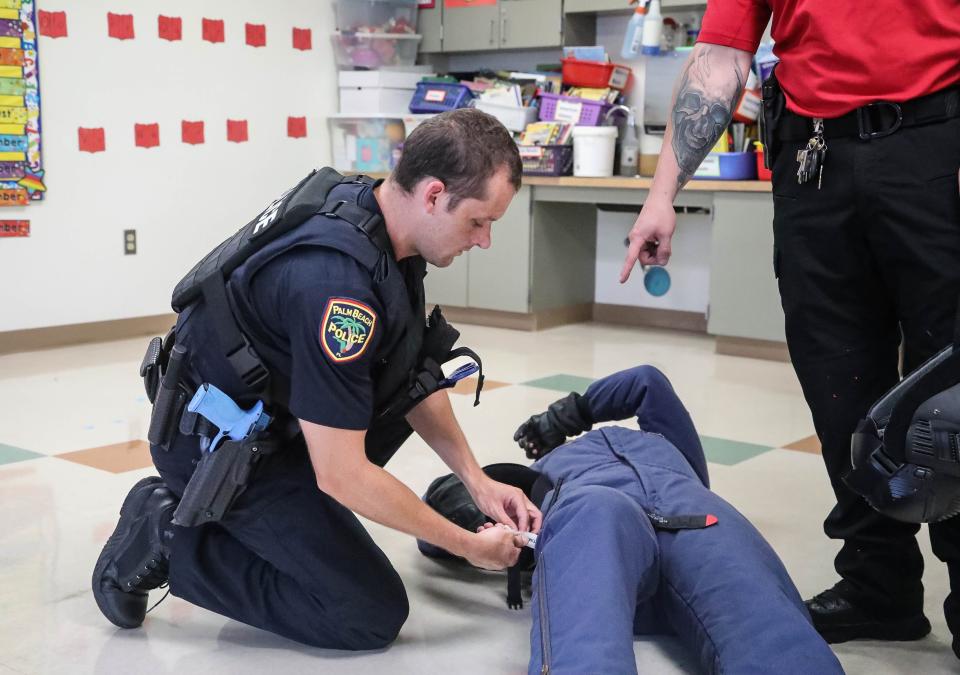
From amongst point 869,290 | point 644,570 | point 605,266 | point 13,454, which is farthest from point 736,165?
point 644,570

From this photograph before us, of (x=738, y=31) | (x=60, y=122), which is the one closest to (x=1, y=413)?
(x=60, y=122)

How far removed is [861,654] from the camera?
5.89 feet

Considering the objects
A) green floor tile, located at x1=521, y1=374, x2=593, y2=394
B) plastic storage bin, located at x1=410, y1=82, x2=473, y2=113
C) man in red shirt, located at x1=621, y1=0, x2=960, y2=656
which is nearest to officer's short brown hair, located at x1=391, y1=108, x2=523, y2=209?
man in red shirt, located at x1=621, y1=0, x2=960, y2=656

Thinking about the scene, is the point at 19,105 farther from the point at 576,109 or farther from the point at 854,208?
the point at 854,208

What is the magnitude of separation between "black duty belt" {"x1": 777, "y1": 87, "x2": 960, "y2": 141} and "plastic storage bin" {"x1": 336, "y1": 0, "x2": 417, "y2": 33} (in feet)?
14.3

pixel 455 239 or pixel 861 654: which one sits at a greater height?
pixel 455 239

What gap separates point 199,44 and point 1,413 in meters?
2.34

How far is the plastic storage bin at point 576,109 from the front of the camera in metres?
5.11

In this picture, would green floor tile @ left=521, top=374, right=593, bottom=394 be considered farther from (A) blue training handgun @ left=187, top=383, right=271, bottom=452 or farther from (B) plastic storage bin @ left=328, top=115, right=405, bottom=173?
(A) blue training handgun @ left=187, top=383, right=271, bottom=452

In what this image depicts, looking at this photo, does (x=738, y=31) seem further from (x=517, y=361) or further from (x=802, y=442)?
(x=517, y=361)

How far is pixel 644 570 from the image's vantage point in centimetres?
155

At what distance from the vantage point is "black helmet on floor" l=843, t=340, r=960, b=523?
144 centimetres

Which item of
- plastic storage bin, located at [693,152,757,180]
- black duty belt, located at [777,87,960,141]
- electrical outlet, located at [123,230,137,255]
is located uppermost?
black duty belt, located at [777,87,960,141]

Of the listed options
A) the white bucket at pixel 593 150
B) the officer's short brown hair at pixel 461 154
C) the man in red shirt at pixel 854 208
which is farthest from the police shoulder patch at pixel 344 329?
the white bucket at pixel 593 150
